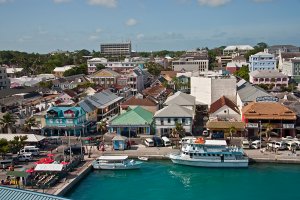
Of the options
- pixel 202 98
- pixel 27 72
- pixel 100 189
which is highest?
pixel 27 72

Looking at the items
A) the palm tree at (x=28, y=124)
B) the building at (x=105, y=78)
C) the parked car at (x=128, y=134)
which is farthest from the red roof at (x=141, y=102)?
the building at (x=105, y=78)

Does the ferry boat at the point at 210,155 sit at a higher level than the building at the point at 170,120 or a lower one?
lower

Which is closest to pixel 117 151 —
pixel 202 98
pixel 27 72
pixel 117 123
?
pixel 117 123

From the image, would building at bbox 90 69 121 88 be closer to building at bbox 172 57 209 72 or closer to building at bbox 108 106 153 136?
building at bbox 172 57 209 72

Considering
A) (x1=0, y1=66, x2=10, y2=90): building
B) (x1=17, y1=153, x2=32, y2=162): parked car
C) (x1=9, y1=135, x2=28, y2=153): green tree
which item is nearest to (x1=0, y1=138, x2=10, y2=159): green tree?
(x1=9, y1=135, x2=28, y2=153): green tree

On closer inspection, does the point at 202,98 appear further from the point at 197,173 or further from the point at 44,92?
the point at 44,92

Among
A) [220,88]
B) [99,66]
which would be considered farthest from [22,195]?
[99,66]

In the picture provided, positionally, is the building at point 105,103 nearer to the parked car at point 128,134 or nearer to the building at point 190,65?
the parked car at point 128,134
